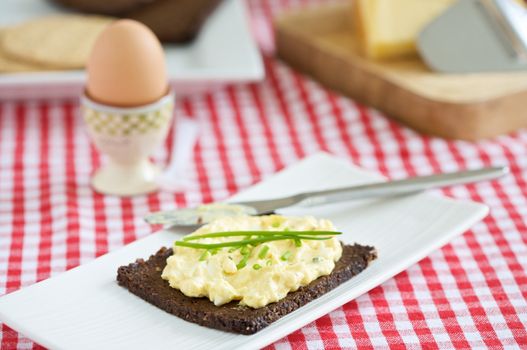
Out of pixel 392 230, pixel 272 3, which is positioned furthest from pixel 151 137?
pixel 272 3

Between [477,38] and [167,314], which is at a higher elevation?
[477,38]

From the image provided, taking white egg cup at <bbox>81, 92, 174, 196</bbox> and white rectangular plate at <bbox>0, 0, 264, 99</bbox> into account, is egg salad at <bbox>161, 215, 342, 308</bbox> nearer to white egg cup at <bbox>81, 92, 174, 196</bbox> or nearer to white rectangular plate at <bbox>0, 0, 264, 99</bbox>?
white egg cup at <bbox>81, 92, 174, 196</bbox>

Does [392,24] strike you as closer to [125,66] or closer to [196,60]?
[196,60]

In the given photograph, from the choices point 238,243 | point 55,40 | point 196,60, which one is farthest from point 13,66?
point 238,243

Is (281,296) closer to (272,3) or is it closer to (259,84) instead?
(259,84)

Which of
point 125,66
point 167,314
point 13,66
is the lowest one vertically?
point 13,66

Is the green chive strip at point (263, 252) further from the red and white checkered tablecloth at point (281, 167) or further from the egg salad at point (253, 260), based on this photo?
the red and white checkered tablecloth at point (281, 167)

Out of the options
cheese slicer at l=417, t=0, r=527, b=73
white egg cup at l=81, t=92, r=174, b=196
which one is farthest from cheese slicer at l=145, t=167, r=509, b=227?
cheese slicer at l=417, t=0, r=527, b=73
